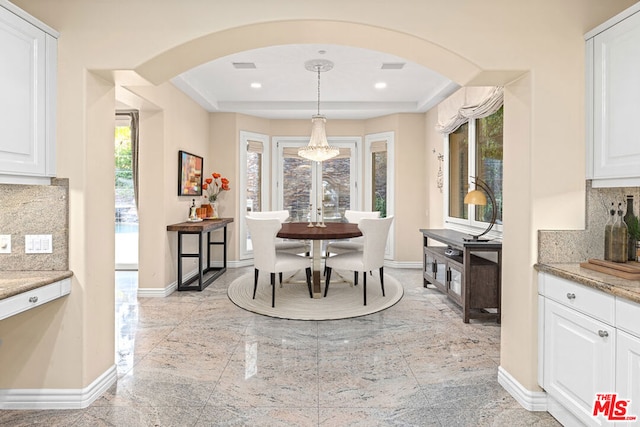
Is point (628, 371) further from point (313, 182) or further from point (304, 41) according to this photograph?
point (313, 182)

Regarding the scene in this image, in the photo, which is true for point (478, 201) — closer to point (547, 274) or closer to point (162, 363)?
point (547, 274)

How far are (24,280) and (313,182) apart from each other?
515cm

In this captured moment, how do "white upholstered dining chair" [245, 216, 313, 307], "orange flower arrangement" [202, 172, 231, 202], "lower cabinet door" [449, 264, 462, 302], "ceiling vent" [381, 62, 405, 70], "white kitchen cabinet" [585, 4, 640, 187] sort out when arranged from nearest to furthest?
"white kitchen cabinet" [585, 4, 640, 187] → "lower cabinet door" [449, 264, 462, 302] → "white upholstered dining chair" [245, 216, 313, 307] → "ceiling vent" [381, 62, 405, 70] → "orange flower arrangement" [202, 172, 231, 202]

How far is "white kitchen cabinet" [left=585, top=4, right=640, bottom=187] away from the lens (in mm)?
1785

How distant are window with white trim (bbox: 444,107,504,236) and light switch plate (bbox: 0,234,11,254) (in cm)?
389

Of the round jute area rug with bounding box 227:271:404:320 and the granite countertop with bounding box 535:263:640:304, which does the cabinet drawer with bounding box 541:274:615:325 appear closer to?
the granite countertop with bounding box 535:263:640:304

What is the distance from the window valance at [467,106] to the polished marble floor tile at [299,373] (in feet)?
7.16

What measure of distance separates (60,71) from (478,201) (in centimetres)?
341

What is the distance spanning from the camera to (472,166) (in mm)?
4492

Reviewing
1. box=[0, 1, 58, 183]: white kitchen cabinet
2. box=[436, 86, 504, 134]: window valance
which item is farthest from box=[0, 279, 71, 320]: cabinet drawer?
box=[436, 86, 504, 134]: window valance

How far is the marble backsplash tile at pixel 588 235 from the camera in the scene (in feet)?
6.93

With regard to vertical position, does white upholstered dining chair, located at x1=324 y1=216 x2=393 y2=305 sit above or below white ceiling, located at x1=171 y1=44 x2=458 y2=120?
below

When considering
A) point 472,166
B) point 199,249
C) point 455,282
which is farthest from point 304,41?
point 199,249

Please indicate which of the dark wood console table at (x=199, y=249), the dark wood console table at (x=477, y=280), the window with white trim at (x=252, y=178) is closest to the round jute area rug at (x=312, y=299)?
the dark wood console table at (x=199, y=249)
